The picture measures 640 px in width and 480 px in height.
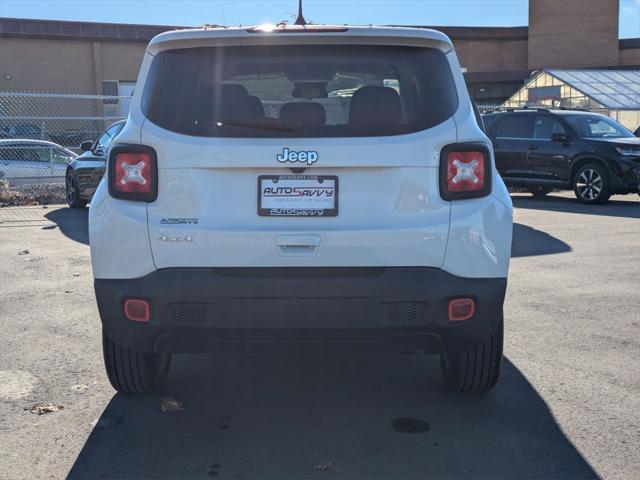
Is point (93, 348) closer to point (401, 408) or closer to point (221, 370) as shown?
point (221, 370)

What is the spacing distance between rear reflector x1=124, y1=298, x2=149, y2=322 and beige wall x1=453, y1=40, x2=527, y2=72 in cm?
4915

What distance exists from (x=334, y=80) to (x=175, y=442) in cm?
207

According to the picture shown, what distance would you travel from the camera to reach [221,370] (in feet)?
15.7

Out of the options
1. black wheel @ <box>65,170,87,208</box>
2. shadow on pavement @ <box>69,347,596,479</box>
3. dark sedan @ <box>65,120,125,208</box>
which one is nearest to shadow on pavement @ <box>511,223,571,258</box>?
shadow on pavement @ <box>69,347,596,479</box>

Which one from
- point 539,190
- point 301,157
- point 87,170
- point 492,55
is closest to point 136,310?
point 301,157

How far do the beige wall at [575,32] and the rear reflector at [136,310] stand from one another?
49.1 m

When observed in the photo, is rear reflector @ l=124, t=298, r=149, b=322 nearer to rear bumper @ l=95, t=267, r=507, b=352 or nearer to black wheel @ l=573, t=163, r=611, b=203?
rear bumper @ l=95, t=267, r=507, b=352

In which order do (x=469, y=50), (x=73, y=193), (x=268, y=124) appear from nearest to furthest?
(x=268, y=124)
(x=73, y=193)
(x=469, y=50)

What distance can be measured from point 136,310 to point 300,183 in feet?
3.14

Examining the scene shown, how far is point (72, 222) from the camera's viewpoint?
12.1 meters

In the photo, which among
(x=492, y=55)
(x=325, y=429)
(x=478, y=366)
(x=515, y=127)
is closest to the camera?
(x=325, y=429)

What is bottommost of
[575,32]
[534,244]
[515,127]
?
[534,244]

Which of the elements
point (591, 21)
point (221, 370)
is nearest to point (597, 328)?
point (221, 370)

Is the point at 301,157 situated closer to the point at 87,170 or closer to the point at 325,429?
the point at 325,429
